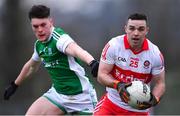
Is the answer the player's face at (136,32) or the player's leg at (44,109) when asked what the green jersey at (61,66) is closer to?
the player's leg at (44,109)

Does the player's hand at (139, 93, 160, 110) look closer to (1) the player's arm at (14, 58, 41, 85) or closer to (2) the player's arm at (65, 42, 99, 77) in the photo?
(2) the player's arm at (65, 42, 99, 77)

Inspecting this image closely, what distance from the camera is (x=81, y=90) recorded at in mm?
10086

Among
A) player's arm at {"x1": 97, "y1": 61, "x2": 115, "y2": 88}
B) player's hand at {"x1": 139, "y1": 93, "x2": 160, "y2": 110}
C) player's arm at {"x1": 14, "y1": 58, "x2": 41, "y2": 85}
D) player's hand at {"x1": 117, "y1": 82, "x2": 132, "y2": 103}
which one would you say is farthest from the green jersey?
player's hand at {"x1": 139, "y1": 93, "x2": 160, "y2": 110}

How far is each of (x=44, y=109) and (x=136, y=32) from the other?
5.32ft

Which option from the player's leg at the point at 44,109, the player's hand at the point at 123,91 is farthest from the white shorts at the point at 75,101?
the player's hand at the point at 123,91

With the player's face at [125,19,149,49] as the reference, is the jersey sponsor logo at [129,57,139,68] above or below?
below

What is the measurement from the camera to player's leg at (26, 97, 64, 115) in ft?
33.0

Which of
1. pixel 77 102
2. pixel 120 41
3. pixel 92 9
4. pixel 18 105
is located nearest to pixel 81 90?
pixel 77 102

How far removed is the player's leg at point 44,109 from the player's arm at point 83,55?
874 mm

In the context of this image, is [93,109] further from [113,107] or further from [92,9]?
[92,9]

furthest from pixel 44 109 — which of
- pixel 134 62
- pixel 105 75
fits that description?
pixel 134 62

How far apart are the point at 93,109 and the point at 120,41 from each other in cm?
111

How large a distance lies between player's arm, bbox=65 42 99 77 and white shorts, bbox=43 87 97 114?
0.75 meters

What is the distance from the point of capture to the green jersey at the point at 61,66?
9.84 meters
